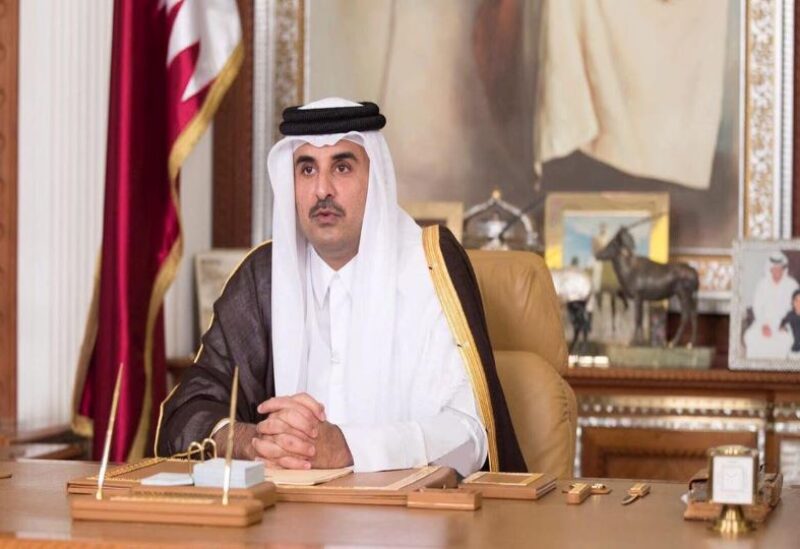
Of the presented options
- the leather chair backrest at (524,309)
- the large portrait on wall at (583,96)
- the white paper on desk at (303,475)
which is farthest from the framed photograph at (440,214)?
the white paper on desk at (303,475)

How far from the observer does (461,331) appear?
3.57m

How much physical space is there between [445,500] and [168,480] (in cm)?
50

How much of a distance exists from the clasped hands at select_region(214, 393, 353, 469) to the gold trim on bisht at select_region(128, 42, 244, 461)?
2.04m

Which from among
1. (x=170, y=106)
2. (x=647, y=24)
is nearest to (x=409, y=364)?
(x=170, y=106)

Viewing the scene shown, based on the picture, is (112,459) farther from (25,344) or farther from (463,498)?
(463,498)

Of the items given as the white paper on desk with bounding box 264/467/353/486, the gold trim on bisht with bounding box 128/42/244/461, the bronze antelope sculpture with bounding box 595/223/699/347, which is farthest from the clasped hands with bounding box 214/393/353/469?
the bronze antelope sculpture with bounding box 595/223/699/347

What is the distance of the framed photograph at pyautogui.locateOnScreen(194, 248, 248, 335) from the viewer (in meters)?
5.86

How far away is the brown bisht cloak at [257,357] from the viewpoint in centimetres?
349

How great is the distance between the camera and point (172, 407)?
3555 millimetres

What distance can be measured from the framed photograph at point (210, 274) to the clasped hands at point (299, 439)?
9.19ft

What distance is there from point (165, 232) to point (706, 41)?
7.65 ft

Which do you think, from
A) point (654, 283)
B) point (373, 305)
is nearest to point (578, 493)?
point (373, 305)

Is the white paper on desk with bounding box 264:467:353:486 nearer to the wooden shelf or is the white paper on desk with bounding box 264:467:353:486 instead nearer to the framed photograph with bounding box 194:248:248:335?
the wooden shelf

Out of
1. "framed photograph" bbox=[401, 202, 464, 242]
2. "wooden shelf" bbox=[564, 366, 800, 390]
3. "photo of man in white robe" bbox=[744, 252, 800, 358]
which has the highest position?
"framed photograph" bbox=[401, 202, 464, 242]
